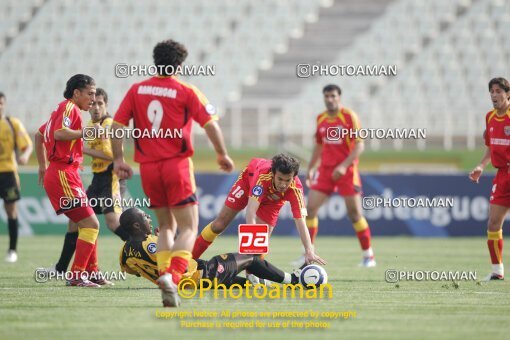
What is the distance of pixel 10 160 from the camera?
15742 mm

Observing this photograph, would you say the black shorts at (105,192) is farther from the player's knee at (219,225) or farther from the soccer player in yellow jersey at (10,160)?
the soccer player in yellow jersey at (10,160)

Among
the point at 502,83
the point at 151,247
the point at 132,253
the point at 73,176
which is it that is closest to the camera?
the point at 151,247

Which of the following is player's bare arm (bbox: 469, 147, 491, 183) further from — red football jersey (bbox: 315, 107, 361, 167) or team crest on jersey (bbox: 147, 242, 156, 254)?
team crest on jersey (bbox: 147, 242, 156, 254)

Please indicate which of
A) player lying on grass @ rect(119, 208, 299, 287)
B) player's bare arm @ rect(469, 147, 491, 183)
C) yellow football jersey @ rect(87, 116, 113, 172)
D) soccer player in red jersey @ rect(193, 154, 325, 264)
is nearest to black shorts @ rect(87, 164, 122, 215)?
yellow football jersey @ rect(87, 116, 113, 172)

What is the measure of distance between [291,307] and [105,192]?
4176mm

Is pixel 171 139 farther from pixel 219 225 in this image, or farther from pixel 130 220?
pixel 219 225

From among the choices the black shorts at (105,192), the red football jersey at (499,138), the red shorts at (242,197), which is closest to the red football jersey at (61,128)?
the black shorts at (105,192)

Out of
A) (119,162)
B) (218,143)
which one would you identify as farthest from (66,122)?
(218,143)

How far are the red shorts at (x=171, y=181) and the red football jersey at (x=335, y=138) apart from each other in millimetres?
6843

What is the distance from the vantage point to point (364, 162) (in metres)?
26.6

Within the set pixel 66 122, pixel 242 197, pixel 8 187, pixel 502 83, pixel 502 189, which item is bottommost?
pixel 242 197

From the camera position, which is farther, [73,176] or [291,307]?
[73,176]

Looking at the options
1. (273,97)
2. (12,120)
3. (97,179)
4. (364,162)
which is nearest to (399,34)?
(273,97)

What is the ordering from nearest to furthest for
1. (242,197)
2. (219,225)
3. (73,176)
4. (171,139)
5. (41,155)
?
(171,139), (73,176), (219,225), (242,197), (41,155)
